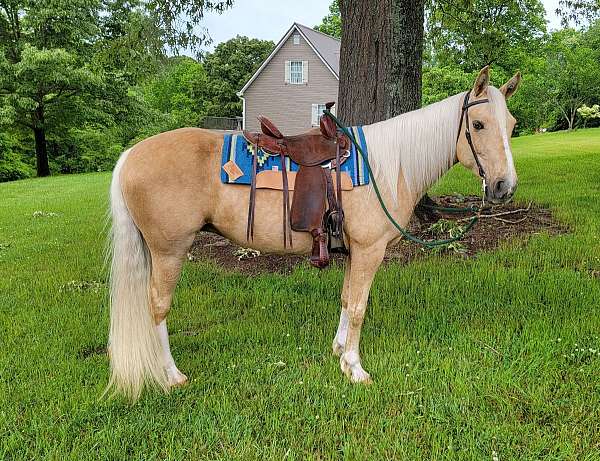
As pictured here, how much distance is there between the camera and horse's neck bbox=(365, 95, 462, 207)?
2762 mm

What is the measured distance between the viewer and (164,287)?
9.18 ft

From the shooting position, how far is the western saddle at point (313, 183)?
2713 millimetres

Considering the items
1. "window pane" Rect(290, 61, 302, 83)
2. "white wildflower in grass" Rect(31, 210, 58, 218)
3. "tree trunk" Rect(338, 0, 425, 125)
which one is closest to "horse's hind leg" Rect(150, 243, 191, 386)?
"tree trunk" Rect(338, 0, 425, 125)

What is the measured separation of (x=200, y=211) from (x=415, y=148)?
4.58 feet

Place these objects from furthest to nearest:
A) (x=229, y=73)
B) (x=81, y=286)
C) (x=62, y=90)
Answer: (x=229, y=73), (x=62, y=90), (x=81, y=286)

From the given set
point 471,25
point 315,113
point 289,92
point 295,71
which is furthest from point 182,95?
point 471,25

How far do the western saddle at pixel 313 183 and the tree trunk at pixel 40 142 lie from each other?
20843 mm

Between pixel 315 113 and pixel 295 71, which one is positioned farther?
pixel 295 71

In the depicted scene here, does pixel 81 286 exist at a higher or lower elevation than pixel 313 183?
lower

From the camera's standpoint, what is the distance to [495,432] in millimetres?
2314

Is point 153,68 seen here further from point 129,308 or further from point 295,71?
point 295,71

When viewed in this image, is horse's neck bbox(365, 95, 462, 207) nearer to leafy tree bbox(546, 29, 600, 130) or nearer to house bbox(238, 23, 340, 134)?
house bbox(238, 23, 340, 134)

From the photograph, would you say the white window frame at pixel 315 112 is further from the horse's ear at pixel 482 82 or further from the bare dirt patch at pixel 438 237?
the horse's ear at pixel 482 82

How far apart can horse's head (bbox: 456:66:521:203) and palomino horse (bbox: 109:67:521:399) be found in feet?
0.04
